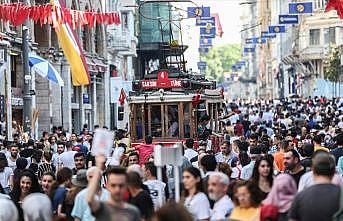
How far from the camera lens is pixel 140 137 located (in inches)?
1092

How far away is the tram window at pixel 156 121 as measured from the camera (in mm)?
27500

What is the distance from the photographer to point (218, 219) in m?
11.6

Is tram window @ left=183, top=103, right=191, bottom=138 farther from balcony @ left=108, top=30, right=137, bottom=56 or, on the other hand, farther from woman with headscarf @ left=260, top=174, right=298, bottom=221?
balcony @ left=108, top=30, right=137, bottom=56

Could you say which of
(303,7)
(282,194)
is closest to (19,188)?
(282,194)

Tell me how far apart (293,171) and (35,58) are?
2588cm

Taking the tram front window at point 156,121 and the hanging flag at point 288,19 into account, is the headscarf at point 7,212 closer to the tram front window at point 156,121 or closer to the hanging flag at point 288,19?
the tram front window at point 156,121

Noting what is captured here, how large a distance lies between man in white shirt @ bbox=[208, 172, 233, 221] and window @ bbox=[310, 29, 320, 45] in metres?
79.4

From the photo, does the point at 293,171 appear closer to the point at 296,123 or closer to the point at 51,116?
the point at 296,123

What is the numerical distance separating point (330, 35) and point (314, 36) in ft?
6.34

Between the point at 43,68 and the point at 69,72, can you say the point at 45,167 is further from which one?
the point at 69,72

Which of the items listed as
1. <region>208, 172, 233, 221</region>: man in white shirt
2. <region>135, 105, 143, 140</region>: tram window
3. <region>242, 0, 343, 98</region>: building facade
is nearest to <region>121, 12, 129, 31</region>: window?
<region>242, 0, 343, 98</region>: building facade

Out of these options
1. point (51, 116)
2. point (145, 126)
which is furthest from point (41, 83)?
point (145, 126)

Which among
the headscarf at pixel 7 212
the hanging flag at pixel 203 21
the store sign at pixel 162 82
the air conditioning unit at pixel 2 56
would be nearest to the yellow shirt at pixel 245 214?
the headscarf at pixel 7 212

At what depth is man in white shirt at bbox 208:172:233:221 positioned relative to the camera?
11.7 m
